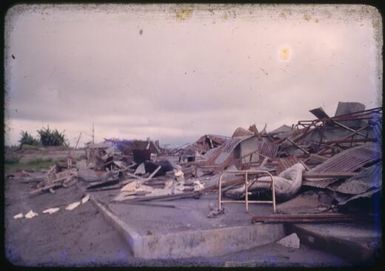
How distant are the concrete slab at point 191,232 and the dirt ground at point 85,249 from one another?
12 centimetres

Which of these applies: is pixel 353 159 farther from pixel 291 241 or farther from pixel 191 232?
pixel 191 232

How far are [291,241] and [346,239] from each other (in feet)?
2.92

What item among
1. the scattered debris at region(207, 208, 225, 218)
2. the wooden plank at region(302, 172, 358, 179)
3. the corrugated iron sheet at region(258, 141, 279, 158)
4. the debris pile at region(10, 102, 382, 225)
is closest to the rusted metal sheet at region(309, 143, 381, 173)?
the debris pile at region(10, 102, 382, 225)

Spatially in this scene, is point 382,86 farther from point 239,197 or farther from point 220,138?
point 220,138

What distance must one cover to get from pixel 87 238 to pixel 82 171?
840cm

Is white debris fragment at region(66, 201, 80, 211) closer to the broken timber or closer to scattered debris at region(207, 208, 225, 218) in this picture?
scattered debris at region(207, 208, 225, 218)

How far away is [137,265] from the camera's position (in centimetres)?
358

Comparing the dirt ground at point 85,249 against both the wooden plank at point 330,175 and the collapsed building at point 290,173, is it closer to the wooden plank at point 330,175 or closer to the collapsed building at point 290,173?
the collapsed building at point 290,173

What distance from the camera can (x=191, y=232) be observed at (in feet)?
13.9

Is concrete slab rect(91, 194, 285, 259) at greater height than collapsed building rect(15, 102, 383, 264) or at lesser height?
lesser

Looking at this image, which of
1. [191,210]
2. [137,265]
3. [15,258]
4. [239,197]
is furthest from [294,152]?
[15,258]

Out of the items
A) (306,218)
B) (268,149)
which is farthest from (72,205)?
(268,149)

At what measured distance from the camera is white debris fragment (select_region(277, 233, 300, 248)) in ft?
14.6

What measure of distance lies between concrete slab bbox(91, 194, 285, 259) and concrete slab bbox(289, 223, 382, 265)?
18.1 inches
